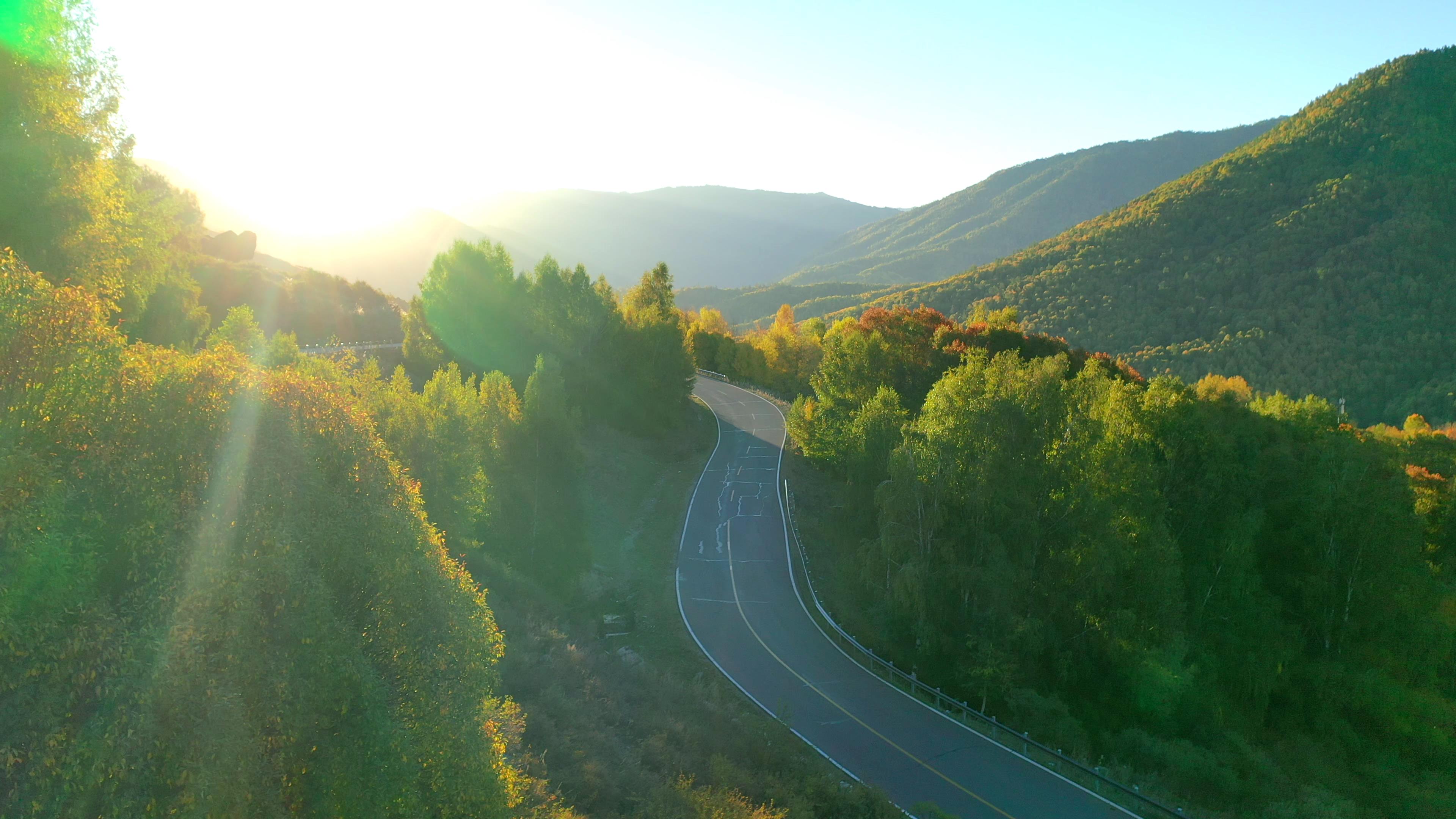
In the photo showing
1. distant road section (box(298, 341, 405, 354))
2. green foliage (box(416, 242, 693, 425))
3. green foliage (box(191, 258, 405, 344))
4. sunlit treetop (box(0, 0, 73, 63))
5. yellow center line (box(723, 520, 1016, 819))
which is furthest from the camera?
green foliage (box(191, 258, 405, 344))

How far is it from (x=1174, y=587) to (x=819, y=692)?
44.7 feet

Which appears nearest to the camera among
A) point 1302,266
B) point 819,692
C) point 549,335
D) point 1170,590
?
point 819,692

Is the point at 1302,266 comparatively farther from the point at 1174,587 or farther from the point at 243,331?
the point at 243,331

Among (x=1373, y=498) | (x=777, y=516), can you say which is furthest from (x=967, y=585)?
(x=1373, y=498)

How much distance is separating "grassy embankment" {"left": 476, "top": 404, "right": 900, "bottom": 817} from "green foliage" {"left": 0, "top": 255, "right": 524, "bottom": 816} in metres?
A: 5.15

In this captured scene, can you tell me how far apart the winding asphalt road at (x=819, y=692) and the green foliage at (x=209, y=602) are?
13.5m

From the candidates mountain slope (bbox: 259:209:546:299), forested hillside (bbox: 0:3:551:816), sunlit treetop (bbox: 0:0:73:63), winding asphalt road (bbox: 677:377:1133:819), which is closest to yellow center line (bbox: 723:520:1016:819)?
winding asphalt road (bbox: 677:377:1133:819)

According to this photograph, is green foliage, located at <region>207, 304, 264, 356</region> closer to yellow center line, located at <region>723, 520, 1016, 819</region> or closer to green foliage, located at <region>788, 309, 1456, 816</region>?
yellow center line, located at <region>723, 520, 1016, 819</region>

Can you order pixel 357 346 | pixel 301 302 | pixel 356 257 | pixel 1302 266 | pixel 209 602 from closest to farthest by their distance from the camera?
pixel 209 602, pixel 357 346, pixel 301 302, pixel 1302 266, pixel 356 257

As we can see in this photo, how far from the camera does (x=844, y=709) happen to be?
70.6 ft

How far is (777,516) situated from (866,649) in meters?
14.1

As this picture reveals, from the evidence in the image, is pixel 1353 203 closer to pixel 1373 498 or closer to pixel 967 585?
pixel 1373 498

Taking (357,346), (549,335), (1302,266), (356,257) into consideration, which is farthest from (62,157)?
(356,257)

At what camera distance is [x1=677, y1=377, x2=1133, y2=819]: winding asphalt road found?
17.6 metres
